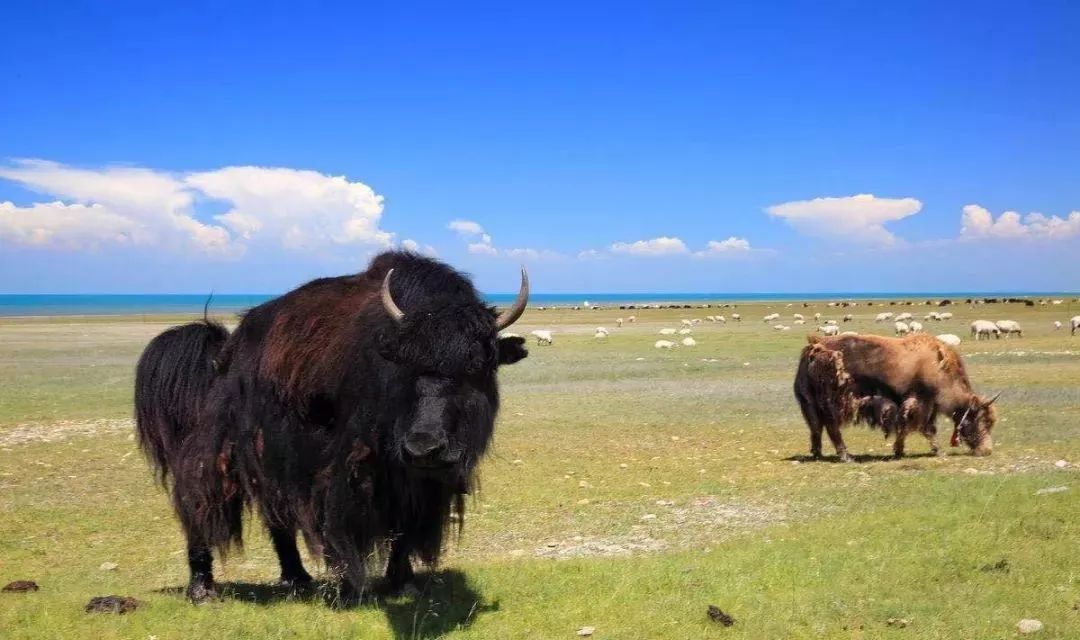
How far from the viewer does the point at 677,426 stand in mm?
19266

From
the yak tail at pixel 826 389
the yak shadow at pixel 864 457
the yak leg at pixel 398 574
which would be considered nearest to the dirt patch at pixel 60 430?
the yak leg at pixel 398 574

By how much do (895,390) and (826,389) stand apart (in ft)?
3.95

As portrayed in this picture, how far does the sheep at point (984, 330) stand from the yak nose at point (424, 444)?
48273 millimetres

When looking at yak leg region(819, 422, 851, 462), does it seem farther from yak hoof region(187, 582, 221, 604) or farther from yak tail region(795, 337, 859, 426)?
yak hoof region(187, 582, 221, 604)

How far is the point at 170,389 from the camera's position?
7152 millimetres

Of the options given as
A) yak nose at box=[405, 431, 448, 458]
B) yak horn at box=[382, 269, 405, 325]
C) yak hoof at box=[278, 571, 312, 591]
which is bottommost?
yak hoof at box=[278, 571, 312, 591]

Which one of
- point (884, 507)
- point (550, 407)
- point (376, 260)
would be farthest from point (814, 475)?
point (550, 407)

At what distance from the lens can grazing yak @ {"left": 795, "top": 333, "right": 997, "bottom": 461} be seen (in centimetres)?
1441

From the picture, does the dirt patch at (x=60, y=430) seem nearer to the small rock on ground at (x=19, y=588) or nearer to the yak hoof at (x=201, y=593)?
the small rock on ground at (x=19, y=588)

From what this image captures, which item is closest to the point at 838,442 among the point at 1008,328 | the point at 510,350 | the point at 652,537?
the point at 652,537

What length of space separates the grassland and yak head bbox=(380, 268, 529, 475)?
4.59ft

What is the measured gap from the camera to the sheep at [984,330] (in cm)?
4650

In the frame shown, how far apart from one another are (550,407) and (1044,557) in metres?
16.7

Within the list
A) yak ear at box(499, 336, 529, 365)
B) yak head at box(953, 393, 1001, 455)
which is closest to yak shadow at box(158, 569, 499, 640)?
yak ear at box(499, 336, 529, 365)
